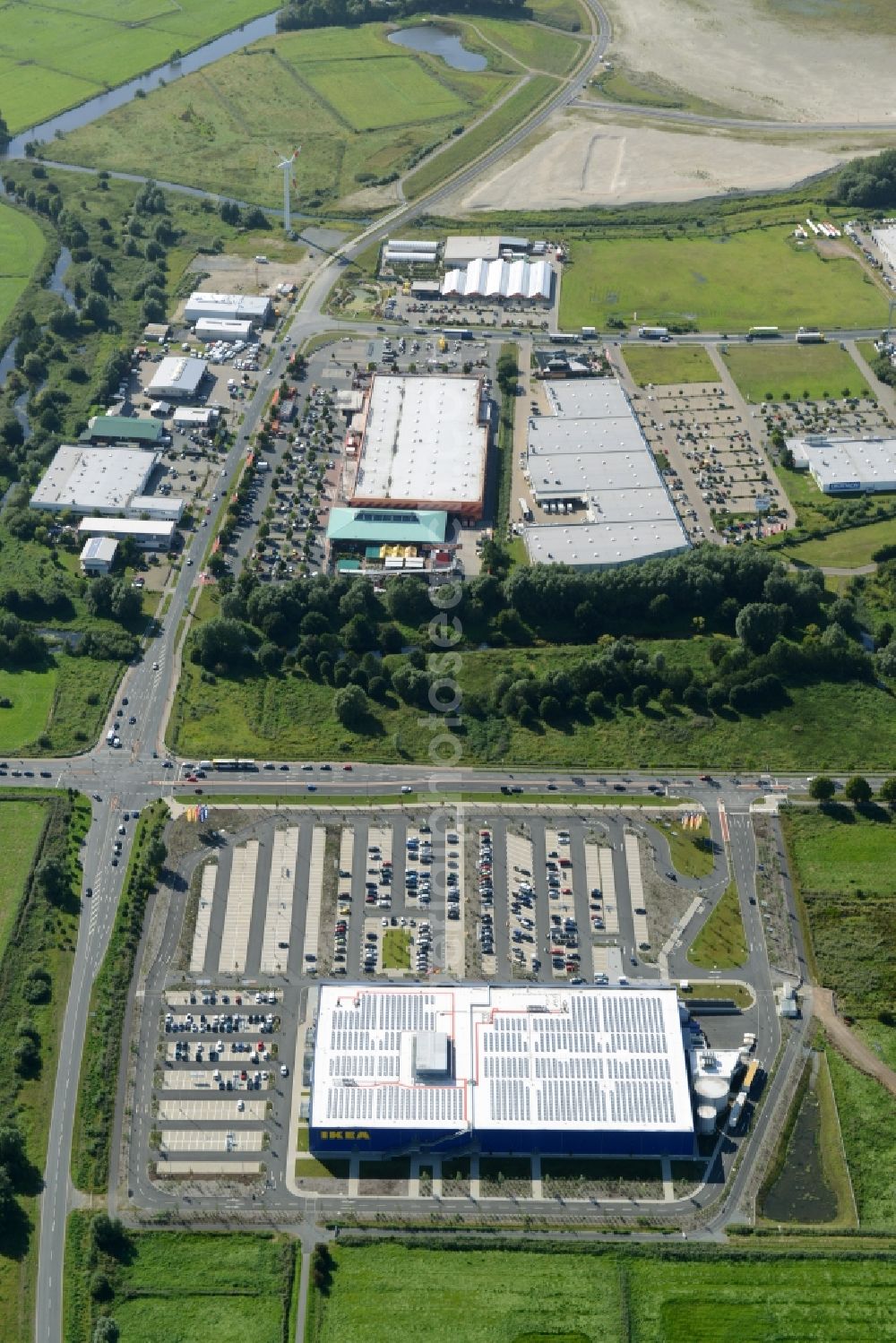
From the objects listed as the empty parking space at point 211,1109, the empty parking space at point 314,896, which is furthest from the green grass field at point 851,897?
the empty parking space at point 211,1109

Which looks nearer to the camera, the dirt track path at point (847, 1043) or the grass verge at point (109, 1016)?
the grass verge at point (109, 1016)

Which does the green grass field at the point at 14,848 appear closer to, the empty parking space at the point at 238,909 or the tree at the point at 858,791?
the empty parking space at the point at 238,909

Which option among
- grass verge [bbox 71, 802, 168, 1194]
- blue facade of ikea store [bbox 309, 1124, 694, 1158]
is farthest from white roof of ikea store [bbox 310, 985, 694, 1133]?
grass verge [bbox 71, 802, 168, 1194]

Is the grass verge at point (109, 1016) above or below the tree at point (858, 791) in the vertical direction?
below

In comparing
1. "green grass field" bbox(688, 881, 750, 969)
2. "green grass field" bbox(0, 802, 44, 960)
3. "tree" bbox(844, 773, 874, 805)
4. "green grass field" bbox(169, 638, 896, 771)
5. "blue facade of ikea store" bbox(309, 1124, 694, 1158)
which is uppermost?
"green grass field" bbox(169, 638, 896, 771)

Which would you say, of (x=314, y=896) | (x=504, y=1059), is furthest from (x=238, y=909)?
(x=504, y=1059)

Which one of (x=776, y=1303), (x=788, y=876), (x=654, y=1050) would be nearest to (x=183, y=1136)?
(x=654, y=1050)

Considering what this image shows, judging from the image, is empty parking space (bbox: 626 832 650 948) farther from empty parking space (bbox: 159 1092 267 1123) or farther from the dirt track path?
empty parking space (bbox: 159 1092 267 1123)
